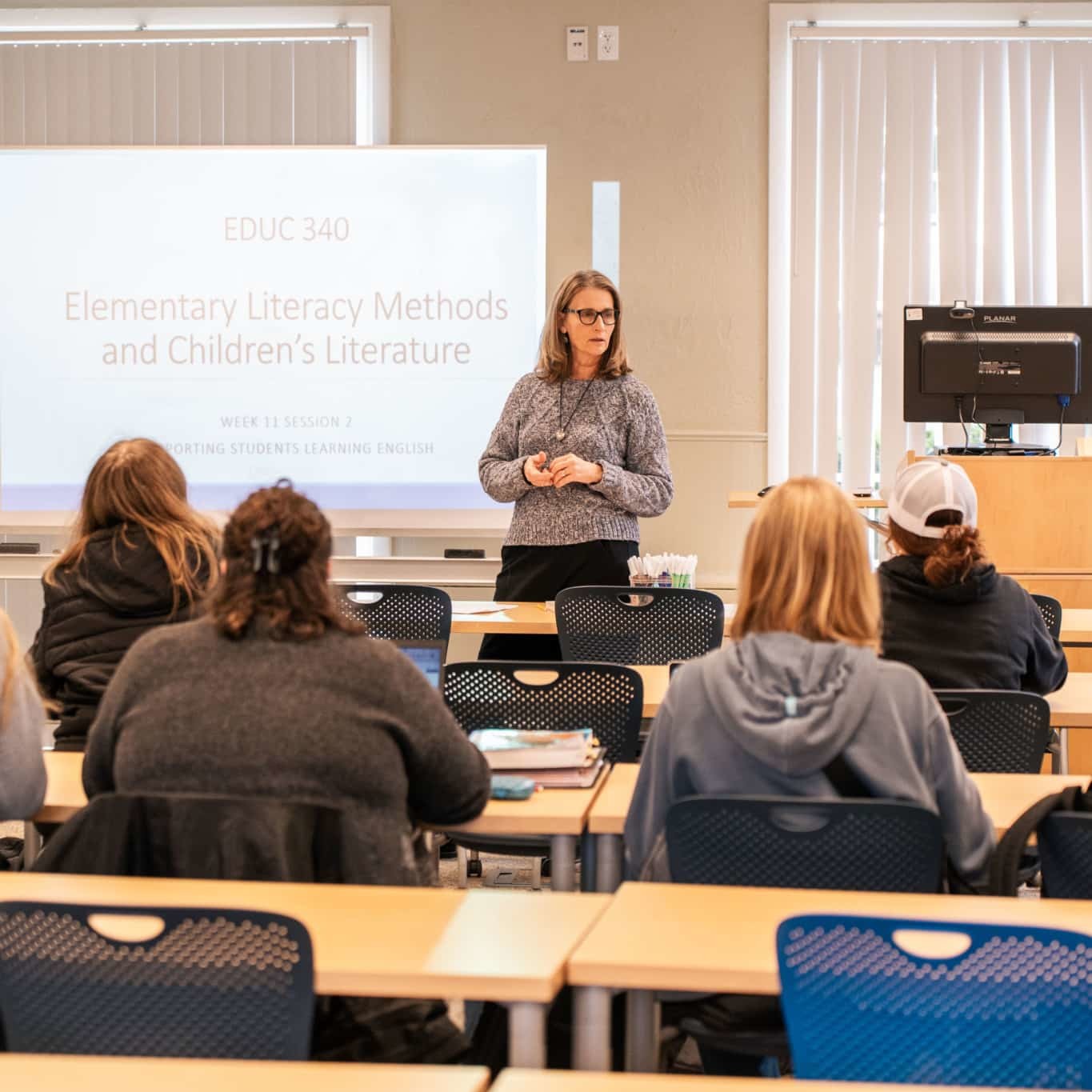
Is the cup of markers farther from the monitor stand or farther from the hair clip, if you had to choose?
the hair clip

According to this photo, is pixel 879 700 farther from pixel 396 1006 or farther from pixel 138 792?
pixel 138 792

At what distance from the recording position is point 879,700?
198cm

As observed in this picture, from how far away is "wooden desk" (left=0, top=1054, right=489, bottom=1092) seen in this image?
1316 millimetres

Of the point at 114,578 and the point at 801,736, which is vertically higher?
the point at 114,578

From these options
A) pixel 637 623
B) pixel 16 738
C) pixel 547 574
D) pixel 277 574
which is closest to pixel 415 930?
pixel 277 574

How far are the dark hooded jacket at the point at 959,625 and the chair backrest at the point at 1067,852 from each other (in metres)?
1.05

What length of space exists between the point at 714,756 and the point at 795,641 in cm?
20

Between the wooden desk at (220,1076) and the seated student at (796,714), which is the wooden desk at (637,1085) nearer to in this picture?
the wooden desk at (220,1076)

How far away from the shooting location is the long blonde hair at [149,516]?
2.93 metres

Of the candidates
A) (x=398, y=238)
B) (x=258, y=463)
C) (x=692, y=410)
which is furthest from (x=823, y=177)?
(x=258, y=463)

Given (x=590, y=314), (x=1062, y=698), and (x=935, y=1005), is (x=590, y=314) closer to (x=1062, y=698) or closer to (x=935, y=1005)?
(x=1062, y=698)

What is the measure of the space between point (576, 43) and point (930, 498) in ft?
12.8

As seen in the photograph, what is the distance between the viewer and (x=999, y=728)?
267 centimetres

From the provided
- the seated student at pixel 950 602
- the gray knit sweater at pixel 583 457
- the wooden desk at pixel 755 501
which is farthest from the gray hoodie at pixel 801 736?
the wooden desk at pixel 755 501
